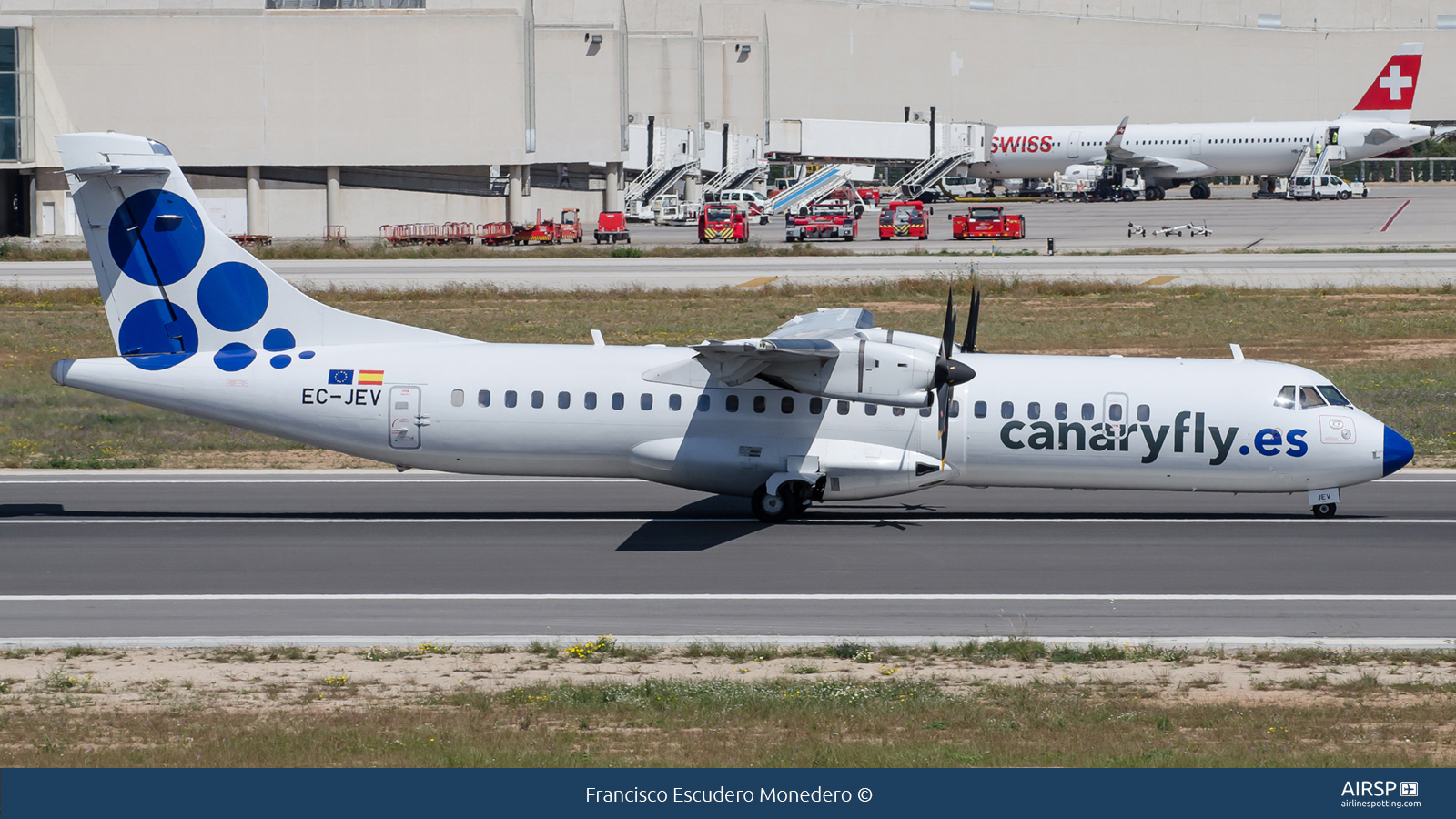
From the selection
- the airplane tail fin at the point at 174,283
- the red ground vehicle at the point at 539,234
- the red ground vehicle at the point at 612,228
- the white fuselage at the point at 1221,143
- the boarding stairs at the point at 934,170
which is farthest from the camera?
the boarding stairs at the point at 934,170

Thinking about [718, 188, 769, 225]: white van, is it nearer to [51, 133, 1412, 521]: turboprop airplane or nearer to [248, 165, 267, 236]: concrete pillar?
[248, 165, 267, 236]: concrete pillar

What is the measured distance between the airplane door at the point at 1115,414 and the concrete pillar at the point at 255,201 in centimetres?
7546

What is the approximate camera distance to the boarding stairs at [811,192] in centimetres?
10825

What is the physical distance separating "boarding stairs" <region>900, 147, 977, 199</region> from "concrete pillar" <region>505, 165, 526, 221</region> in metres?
38.2

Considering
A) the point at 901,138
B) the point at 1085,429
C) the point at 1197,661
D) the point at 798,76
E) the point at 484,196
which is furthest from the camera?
the point at 798,76

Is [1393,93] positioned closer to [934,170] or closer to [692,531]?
[934,170]

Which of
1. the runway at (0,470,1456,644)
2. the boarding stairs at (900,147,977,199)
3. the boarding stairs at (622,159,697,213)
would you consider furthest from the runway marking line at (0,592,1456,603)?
the boarding stairs at (900,147,977,199)

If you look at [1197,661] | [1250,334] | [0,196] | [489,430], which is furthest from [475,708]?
[0,196]

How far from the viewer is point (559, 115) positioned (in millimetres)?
97688

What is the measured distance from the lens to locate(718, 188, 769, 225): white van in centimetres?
10568

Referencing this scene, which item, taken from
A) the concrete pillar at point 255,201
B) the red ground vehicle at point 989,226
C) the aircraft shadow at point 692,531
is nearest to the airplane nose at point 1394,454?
the aircraft shadow at point 692,531

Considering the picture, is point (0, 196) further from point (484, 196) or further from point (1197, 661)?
point (1197, 661)

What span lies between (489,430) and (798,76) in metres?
118

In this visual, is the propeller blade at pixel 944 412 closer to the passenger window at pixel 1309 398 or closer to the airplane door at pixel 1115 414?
the airplane door at pixel 1115 414
